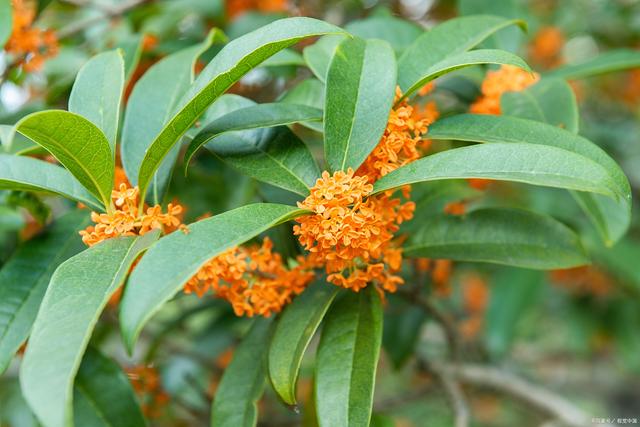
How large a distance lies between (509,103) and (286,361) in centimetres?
76

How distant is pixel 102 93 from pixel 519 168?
0.73 meters

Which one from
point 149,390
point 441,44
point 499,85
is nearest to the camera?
point 441,44

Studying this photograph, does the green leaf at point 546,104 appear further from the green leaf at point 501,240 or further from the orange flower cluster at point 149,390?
the orange flower cluster at point 149,390

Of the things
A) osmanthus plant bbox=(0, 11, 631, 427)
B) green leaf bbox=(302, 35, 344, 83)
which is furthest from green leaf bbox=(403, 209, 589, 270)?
green leaf bbox=(302, 35, 344, 83)

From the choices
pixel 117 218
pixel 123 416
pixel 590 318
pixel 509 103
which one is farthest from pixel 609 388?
pixel 117 218

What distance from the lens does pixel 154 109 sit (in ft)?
4.25

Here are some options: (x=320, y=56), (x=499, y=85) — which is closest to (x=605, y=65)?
(x=499, y=85)

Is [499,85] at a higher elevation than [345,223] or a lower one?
higher

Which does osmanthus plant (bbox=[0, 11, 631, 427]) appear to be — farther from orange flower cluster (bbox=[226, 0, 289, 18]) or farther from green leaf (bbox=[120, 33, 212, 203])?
orange flower cluster (bbox=[226, 0, 289, 18])

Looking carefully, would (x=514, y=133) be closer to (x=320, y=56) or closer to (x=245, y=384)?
(x=320, y=56)

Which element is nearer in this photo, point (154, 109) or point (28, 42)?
point (154, 109)

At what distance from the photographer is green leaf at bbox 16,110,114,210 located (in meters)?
0.93

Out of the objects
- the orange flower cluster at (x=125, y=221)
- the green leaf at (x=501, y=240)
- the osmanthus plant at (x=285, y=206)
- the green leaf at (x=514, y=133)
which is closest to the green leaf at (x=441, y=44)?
the osmanthus plant at (x=285, y=206)

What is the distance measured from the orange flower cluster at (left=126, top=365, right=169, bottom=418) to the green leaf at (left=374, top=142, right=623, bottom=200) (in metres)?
1.20
